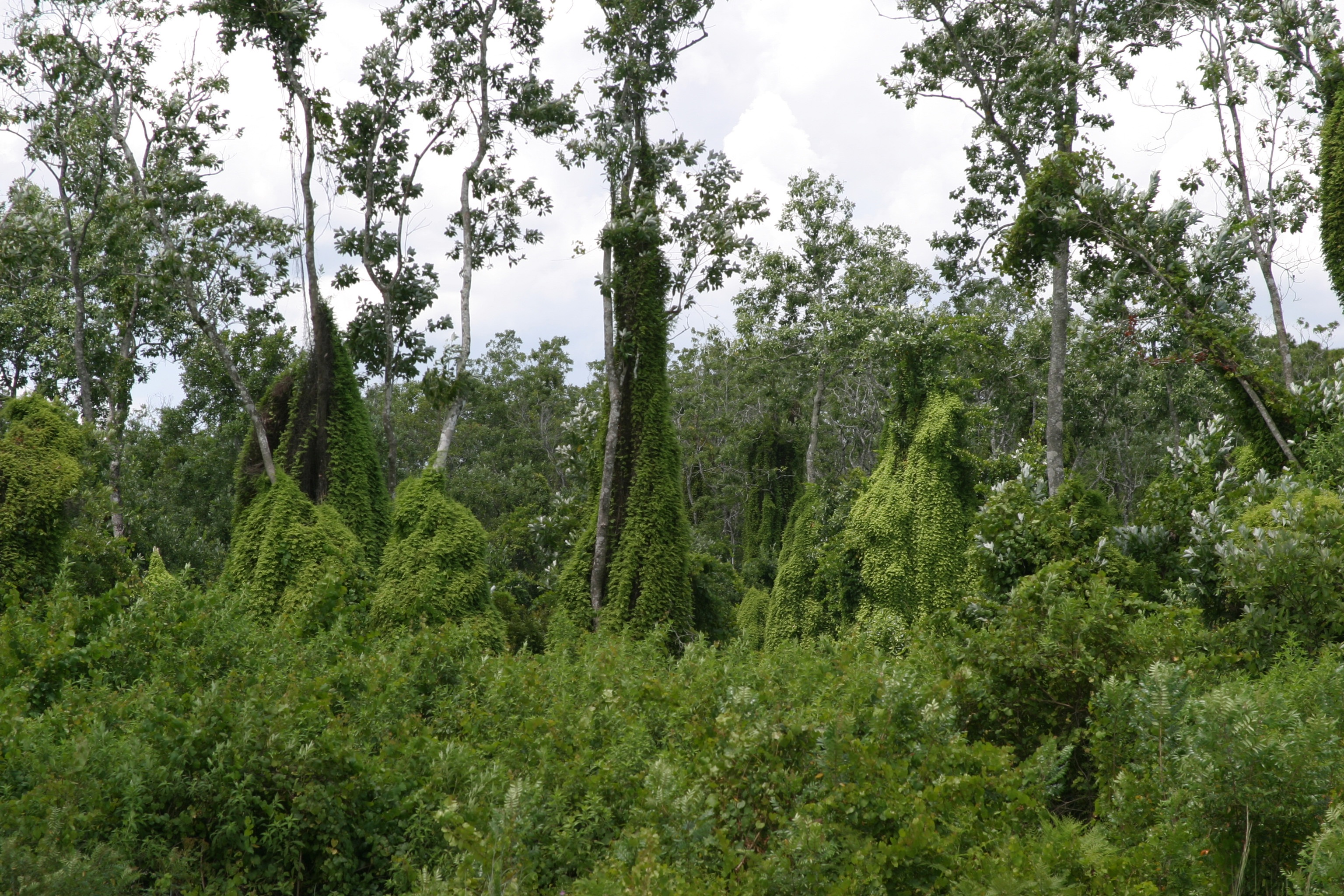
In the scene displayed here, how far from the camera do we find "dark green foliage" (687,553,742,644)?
50.2 feet

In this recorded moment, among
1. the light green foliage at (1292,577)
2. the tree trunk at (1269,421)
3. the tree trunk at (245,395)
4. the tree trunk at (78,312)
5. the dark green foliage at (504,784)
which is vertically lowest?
the dark green foliage at (504,784)

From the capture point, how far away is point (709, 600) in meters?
15.5

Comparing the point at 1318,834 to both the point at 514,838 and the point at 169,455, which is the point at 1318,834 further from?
the point at 169,455

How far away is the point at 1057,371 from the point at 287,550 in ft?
40.7

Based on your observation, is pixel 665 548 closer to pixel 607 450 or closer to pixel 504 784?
pixel 607 450

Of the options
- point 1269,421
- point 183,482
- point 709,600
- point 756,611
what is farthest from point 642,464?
point 183,482

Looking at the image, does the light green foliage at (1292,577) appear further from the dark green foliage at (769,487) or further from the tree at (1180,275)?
the dark green foliage at (769,487)

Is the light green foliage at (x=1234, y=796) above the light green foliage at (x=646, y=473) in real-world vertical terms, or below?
below

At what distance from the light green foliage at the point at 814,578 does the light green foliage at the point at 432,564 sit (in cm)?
479

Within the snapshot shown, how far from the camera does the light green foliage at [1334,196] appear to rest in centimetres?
1033

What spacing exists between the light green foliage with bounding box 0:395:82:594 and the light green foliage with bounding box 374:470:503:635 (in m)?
3.85

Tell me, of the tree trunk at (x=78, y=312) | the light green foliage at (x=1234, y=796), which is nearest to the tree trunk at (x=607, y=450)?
the light green foliage at (x=1234, y=796)

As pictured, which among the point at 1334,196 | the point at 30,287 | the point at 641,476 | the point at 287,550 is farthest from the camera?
the point at 30,287

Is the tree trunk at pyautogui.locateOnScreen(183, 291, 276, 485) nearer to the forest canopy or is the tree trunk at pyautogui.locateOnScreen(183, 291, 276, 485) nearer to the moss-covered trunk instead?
the forest canopy
